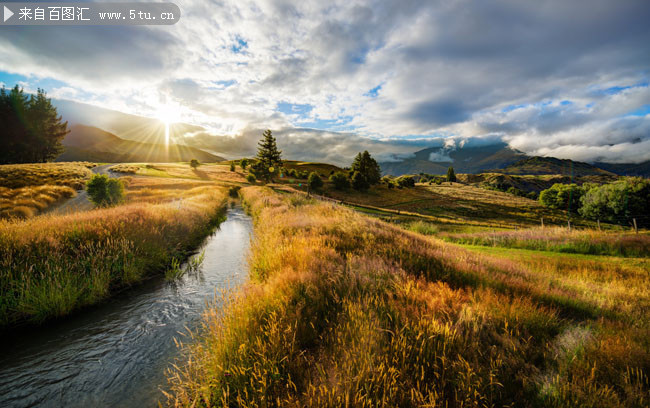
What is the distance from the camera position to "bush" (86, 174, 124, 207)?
1914 cm

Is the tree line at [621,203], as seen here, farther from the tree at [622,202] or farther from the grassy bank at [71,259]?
the grassy bank at [71,259]

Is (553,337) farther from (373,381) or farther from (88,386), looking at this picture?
(88,386)

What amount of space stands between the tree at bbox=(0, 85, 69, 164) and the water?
272ft

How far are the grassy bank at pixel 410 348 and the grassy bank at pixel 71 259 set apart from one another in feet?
Result: 16.0

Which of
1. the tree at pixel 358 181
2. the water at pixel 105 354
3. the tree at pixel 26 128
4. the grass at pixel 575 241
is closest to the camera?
the water at pixel 105 354

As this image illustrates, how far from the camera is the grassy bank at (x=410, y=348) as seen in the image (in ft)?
8.23

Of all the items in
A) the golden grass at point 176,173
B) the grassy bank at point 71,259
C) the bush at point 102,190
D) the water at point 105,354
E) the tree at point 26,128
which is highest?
the tree at point 26,128

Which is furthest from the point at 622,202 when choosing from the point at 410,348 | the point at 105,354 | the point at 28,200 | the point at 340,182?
the point at 28,200

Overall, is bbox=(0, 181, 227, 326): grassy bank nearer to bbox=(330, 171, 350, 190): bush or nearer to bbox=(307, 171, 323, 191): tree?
bbox=(307, 171, 323, 191): tree

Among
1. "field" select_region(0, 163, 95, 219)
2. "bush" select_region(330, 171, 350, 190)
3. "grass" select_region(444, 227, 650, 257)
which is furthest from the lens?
"bush" select_region(330, 171, 350, 190)

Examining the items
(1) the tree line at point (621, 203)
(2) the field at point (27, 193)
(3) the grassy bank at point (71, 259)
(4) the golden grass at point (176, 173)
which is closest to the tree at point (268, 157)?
(4) the golden grass at point (176, 173)

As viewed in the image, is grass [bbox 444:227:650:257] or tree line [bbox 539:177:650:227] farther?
tree line [bbox 539:177:650:227]

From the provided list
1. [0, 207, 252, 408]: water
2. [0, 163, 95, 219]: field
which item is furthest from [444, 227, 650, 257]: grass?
[0, 163, 95, 219]: field

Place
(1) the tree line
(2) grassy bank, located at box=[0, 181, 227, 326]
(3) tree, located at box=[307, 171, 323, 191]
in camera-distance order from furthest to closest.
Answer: (3) tree, located at box=[307, 171, 323, 191] < (1) the tree line < (2) grassy bank, located at box=[0, 181, 227, 326]
